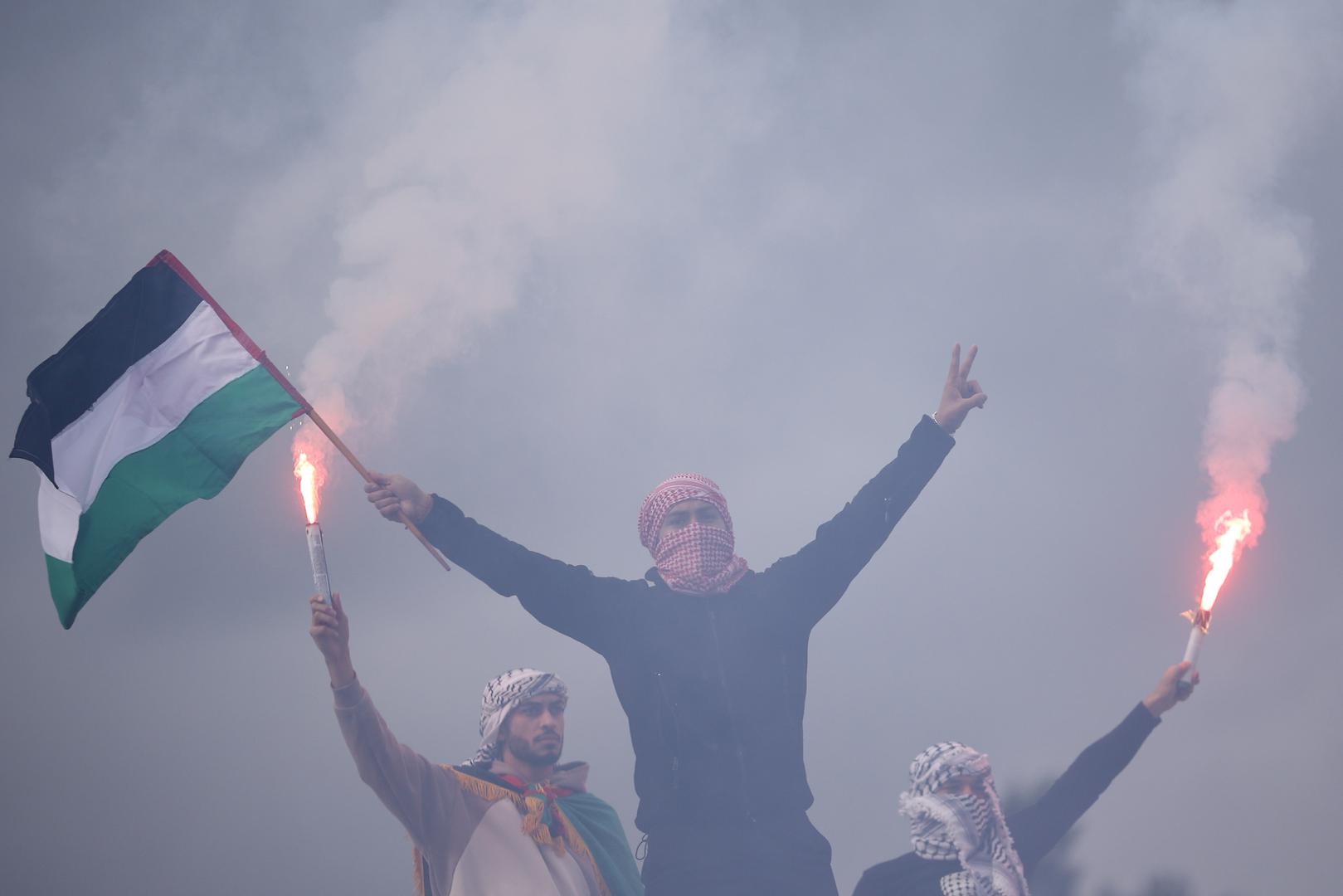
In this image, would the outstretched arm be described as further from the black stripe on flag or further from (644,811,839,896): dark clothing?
the black stripe on flag

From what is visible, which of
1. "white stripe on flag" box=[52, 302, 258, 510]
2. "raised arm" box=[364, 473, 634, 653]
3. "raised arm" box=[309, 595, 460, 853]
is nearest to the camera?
"raised arm" box=[309, 595, 460, 853]

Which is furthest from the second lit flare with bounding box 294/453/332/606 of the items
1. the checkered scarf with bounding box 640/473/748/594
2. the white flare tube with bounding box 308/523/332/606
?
the checkered scarf with bounding box 640/473/748/594

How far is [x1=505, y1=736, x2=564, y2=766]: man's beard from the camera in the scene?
240 inches

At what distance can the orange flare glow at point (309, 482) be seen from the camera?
18.1ft

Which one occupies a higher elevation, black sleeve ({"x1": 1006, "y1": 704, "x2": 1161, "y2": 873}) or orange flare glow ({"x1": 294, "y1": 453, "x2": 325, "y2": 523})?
orange flare glow ({"x1": 294, "y1": 453, "x2": 325, "y2": 523})

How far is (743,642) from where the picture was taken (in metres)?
5.87

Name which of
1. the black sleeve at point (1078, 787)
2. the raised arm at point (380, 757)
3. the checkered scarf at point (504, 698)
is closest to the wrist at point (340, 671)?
the raised arm at point (380, 757)

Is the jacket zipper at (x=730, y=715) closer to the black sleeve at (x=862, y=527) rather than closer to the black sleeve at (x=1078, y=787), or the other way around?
the black sleeve at (x=862, y=527)

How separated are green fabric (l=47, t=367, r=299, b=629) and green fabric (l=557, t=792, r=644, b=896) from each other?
2533 mm

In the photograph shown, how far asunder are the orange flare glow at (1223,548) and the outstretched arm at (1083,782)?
45 cm

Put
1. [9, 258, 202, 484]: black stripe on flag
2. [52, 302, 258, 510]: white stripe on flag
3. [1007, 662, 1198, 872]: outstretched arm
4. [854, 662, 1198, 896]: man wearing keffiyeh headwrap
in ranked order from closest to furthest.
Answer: [854, 662, 1198, 896]: man wearing keffiyeh headwrap → [1007, 662, 1198, 872]: outstretched arm → [9, 258, 202, 484]: black stripe on flag → [52, 302, 258, 510]: white stripe on flag

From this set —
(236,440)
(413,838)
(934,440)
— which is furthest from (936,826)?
(236,440)

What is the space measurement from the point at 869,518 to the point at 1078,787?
5.33ft

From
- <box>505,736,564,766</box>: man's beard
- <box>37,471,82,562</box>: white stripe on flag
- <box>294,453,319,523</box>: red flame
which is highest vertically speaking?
<box>37,471,82,562</box>: white stripe on flag
